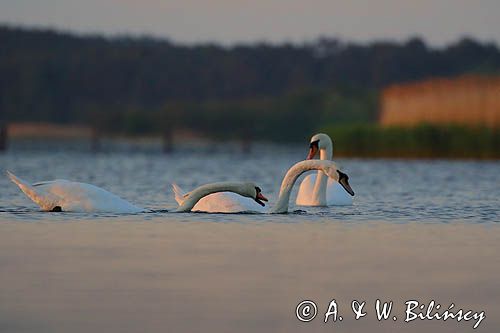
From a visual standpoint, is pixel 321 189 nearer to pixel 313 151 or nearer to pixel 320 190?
pixel 320 190

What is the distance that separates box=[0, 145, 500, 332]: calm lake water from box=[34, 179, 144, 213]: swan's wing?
16 centimetres

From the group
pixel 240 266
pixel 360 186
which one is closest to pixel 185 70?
pixel 360 186

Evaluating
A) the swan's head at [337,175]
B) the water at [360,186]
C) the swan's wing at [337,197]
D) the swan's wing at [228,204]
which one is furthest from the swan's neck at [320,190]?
the swan's head at [337,175]

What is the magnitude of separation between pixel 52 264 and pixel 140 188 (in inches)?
391

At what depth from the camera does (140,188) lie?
18.3 m

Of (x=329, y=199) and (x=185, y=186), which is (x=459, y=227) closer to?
(x=329, y=199)

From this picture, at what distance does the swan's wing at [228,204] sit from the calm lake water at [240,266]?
0.41ft

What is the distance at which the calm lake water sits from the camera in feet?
20.9

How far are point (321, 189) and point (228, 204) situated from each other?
2113mm

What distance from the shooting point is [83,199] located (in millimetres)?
12047

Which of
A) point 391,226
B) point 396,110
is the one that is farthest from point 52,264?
point 396,110

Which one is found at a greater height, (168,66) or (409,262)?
(168,66)

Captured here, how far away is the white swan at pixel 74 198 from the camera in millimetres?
12023

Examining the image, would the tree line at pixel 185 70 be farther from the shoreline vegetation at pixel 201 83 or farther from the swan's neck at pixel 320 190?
the swan's neck at pixel 320 190
